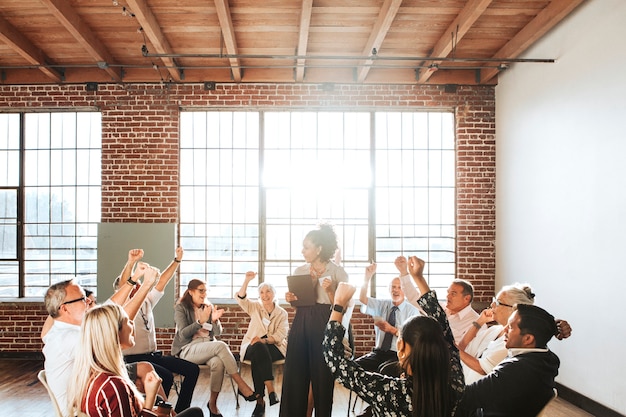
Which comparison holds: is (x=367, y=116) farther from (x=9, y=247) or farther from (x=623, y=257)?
(x=9, y=247)

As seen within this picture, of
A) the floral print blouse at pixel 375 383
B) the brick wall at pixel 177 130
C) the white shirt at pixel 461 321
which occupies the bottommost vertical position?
the white shirt at pixel 461 321

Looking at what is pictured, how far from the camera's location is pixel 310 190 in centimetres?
762

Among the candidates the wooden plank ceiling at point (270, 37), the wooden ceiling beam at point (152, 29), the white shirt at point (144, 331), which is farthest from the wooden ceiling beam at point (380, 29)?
the white shirt at point (144, 331)

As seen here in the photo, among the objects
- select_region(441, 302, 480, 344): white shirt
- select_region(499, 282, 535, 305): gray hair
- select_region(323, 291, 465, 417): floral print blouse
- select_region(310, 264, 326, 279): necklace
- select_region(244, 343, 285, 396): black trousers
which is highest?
select_region(310, 264, 326, 279): necklace

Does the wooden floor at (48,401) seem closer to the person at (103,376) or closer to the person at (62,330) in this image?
the person at (62,330)

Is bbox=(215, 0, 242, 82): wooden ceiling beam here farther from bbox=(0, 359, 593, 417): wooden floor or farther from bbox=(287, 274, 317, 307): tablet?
bbox=(0, 359, 593, 417): wooden floor

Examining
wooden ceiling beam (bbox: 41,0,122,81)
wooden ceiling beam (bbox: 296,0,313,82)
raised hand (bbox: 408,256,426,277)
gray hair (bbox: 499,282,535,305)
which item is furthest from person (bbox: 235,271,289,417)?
wooden ceiling beam (bbox: 41,0,122,81)

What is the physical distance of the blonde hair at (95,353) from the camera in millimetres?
2480

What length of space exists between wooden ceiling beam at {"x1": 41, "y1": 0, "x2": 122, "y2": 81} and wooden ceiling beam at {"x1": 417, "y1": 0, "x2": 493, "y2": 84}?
13.1 feet

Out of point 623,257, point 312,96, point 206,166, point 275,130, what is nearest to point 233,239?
point 206,166

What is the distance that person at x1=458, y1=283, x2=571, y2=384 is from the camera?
10.9ft

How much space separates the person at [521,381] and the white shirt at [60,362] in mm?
2032

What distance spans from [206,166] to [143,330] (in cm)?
337

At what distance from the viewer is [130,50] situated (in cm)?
679
